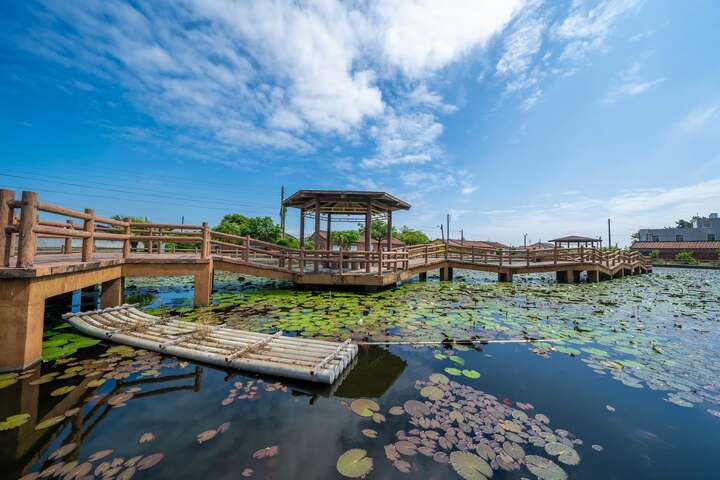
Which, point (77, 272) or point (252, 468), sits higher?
point (77, 272)

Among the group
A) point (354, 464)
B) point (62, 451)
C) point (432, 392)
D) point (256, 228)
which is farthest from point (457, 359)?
point (256, 228)

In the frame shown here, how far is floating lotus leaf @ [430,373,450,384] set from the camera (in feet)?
11.1

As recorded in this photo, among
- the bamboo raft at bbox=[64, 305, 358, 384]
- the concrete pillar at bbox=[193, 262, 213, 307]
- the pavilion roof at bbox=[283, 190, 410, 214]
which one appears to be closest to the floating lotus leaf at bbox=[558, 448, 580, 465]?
the bamboo raft at bbox=[64, 305, 358, 384]

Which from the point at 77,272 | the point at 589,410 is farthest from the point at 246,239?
the point at 589,410

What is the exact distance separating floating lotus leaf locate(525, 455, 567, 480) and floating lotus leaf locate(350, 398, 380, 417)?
135 centimetres

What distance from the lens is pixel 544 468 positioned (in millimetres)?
2066

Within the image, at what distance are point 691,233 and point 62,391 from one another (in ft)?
221

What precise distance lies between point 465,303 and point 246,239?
7032 mm

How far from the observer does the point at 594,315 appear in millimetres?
6805

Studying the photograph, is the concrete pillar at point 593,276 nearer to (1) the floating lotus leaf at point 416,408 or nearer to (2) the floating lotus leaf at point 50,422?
(1) the floating lotus leaf at point 416,408

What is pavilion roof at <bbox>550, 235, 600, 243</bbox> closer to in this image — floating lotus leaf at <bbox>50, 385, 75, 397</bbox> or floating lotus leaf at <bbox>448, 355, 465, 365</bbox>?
floating lotus leaf at <bbox>448, 355, 465, 365</bbox>

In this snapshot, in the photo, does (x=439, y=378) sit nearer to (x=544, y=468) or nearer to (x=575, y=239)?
(x=544, y=468)

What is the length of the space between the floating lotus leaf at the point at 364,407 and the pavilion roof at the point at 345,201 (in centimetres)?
771

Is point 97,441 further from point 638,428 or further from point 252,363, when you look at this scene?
point 638,428
